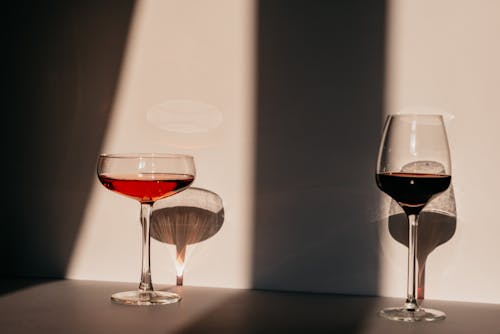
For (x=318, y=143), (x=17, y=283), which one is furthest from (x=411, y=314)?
(x=17, y=283)

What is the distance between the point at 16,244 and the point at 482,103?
0.84 metres

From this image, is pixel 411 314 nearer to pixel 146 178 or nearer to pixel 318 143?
pixel 318 143

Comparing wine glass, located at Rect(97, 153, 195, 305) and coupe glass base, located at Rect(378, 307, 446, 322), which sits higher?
wine glass, located at Rect(97, 153, 195, 305)

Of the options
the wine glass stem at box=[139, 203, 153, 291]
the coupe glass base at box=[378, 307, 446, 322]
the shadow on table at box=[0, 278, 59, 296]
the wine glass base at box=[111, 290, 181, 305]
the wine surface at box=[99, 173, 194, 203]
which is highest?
the wine surface at box=[99, 173, 194, 203]

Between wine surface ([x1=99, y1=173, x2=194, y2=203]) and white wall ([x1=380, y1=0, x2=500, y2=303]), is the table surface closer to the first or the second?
white wall ([x1=380, y1=0, x2=500, y2=303])

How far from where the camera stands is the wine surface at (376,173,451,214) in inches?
41.2

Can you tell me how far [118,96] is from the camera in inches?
53.5

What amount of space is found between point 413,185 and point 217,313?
0.33 meters

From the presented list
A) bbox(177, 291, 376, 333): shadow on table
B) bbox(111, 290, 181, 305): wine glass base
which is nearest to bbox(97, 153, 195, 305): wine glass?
bbox(111, 290, 181, 305): wine glass base

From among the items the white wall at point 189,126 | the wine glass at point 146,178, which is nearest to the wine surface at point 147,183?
the wine glass at point 146,178

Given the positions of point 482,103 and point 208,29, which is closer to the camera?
point 482,103

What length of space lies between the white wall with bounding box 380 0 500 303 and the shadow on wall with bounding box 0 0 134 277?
49 centimetres

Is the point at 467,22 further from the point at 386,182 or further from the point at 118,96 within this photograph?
the point at 118,96

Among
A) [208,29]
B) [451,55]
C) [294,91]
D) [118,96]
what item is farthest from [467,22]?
[118,96]
